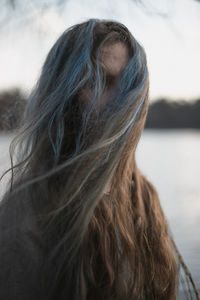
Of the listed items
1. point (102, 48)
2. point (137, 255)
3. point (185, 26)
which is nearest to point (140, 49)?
point (102, 48)

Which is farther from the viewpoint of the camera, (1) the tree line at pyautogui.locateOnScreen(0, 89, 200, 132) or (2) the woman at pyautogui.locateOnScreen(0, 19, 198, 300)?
(1) the tree line at pyautogui.locateOnScreen(0, 89, 200, 132)

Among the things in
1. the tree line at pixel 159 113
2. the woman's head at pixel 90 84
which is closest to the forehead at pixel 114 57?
the woman's head at pixel 90 84

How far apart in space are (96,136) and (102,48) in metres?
0.22

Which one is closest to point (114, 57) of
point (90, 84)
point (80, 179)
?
point (90, 84)

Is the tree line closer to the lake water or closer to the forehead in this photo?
the lake water

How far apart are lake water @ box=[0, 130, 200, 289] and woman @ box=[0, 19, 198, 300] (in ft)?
0.60

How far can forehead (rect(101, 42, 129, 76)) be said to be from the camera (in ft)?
2.49

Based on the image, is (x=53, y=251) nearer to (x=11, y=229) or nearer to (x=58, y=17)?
(x=11, y=229)

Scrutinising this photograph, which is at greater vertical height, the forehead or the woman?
the forehead

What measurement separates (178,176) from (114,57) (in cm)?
112

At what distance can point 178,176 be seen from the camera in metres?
1.75

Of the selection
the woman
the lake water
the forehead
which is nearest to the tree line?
the lake water

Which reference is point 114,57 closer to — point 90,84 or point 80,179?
point 90,84

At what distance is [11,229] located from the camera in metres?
0.66
